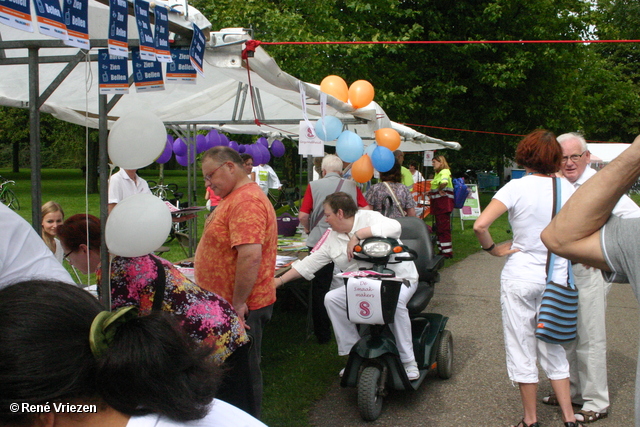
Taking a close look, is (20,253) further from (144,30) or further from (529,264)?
(529,264)

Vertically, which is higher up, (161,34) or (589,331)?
(161,34)

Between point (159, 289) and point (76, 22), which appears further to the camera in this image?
point (159, 289)

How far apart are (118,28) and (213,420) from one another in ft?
5.87

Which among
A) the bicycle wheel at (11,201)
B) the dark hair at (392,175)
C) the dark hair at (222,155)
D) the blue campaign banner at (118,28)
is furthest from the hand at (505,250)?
the bicycle wheel at (11,201)

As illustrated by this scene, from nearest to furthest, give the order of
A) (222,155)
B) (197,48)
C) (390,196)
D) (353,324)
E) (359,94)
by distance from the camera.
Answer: (197,48) → (222,155) → (353,324) → (359,94) → (390,196)

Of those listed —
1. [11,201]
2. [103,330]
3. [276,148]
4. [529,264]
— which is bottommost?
[11,201]

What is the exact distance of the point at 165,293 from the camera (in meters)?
2.44

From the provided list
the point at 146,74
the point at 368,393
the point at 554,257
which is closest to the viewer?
the point at 146,74

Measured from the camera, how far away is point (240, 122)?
23.1 feet

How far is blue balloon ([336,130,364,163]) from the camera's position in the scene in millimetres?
6395

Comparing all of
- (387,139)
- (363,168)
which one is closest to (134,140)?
(363,168)

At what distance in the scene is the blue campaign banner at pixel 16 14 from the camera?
1.88 m

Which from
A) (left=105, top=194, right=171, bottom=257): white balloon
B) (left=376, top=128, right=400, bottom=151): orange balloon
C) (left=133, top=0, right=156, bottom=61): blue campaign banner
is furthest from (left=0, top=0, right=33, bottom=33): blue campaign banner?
(left=376, top=128, right=400, bottom=151): orange balloon

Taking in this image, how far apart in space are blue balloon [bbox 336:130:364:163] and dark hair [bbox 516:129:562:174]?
2853mm
